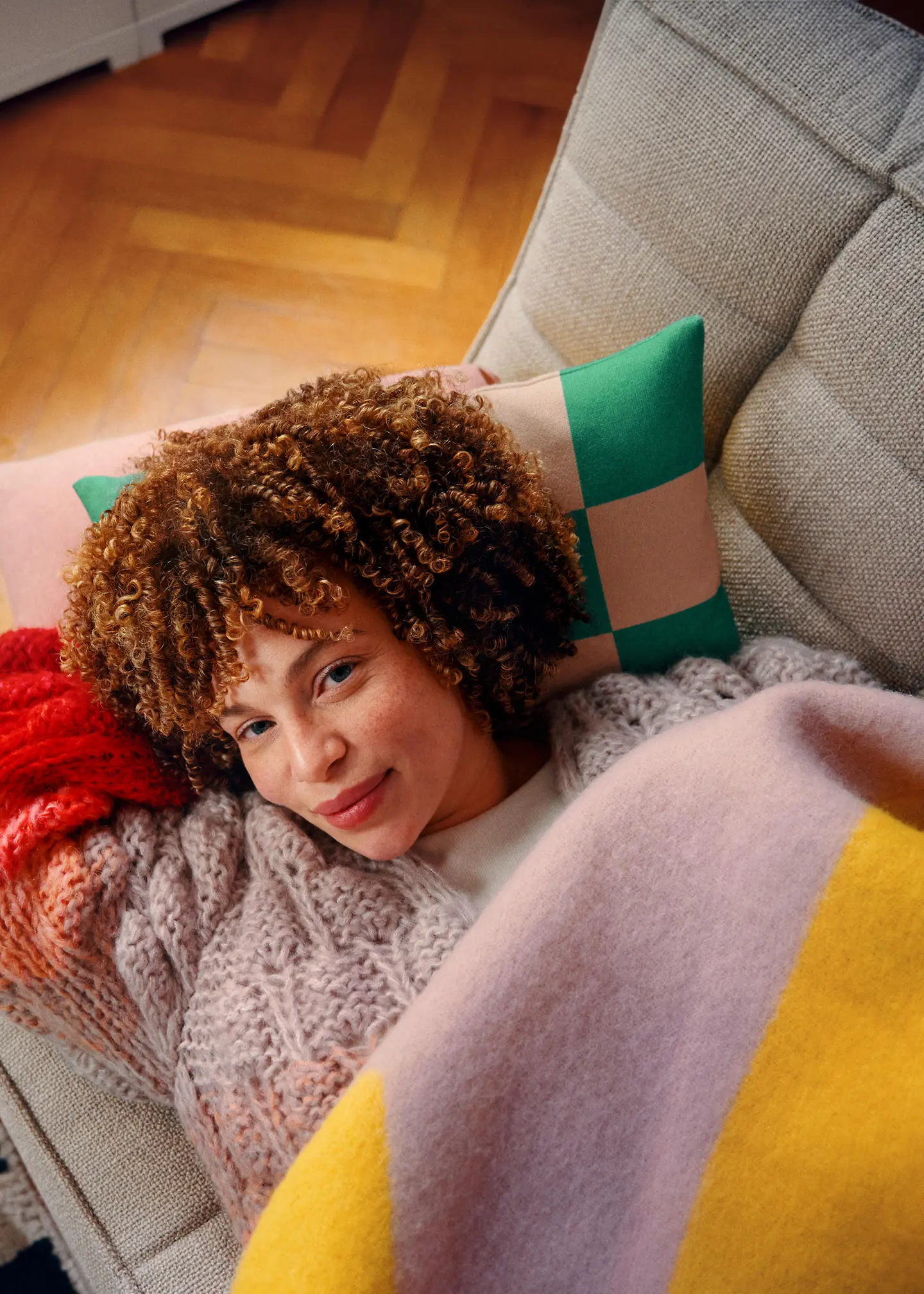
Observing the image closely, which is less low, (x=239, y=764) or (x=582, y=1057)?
(x=239, y=764)

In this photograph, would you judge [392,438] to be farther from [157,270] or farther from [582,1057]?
[157,270]

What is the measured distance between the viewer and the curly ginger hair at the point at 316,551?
973 millimetres

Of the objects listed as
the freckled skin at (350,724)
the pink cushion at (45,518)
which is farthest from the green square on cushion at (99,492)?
the freckled skin at (350,724)

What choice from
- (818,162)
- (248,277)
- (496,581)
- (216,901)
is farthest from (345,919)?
(248,277)

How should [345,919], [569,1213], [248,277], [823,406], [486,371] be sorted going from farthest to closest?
[248,277] < [486,371] < [823,406] < [345,919] < [569,1213]

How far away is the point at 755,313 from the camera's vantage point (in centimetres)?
117

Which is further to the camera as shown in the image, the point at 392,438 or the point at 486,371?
the point at 486,371

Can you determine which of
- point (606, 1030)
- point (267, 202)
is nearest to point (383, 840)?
point (606, 1030)

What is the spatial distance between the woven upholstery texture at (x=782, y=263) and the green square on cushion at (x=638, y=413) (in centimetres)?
10

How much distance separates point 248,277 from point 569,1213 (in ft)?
6.36

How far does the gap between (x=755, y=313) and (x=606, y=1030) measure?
0.82m

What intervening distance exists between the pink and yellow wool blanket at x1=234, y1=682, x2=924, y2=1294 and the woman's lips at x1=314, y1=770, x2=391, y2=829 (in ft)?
0.55

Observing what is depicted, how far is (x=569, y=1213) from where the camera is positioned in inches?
32.2

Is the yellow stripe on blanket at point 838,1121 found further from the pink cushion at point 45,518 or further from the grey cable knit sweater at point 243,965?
the pink cushion at point 45,518
